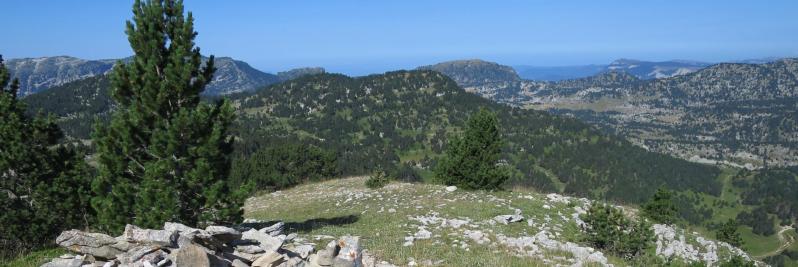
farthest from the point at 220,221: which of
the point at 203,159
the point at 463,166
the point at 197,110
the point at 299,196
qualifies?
the point at 299,196

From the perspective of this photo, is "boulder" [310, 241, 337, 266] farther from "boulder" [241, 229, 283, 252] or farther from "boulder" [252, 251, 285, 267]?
"boulder" [241, 229, 283, 252]

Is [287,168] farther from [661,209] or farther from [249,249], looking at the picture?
[249,249]

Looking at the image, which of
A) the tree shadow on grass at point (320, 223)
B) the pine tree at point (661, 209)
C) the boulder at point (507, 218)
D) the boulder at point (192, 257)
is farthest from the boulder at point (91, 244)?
the pine tree at point (661, 209)

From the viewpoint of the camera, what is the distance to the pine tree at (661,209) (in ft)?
93.9

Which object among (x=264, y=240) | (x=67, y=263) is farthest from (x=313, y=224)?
(x=67, y=263)

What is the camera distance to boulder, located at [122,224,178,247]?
1013cm

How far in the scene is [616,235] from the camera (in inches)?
746

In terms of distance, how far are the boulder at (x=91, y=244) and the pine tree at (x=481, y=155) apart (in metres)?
23.6

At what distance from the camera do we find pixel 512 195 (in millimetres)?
29500

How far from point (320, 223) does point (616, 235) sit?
13446 mm

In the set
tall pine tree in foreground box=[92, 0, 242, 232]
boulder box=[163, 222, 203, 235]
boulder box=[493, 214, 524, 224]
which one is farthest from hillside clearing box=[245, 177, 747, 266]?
boulder box=[163, 222, 203, 235]

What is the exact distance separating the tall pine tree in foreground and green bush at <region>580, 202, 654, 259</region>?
48.0 ft

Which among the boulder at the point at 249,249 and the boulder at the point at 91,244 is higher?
the boulder at the point at 91,244

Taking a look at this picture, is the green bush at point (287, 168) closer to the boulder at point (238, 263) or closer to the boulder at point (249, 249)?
the boulder at point (249, 249)
